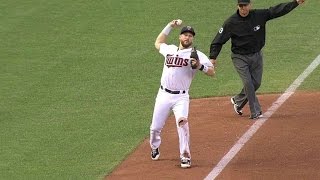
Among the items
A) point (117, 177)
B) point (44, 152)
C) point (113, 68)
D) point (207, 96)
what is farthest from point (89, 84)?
point (117, 177)

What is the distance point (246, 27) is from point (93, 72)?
194 inches

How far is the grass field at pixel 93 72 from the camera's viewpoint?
1438cm

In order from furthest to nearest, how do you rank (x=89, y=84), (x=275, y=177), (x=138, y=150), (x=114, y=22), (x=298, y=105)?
(x=114, y=22) → (x=89, y=84) → (x=298, y=105) → (x=138, y=150) → (x=275, y=177)

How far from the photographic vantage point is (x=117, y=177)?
13062mm

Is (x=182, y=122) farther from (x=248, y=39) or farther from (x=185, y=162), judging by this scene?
(x=248, y=39)

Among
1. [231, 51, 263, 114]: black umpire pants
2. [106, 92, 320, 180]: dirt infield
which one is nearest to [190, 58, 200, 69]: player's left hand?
[106, 92, 320, 180]: dirt infield

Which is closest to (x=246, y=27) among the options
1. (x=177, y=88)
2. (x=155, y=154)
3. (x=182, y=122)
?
(x=177, y=88)

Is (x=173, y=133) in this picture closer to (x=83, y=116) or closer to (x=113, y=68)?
(x=83, y=116)

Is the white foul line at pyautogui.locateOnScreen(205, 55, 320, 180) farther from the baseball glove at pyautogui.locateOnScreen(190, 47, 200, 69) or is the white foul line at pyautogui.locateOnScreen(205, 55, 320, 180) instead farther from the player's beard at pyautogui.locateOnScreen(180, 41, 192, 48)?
the player's beard at pyautogui.locateOnScreen(180, 41, 192, 48)

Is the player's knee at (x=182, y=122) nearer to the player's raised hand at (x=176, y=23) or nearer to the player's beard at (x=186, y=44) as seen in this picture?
the player's beard at (x=186, y=44)

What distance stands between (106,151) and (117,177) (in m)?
1.27

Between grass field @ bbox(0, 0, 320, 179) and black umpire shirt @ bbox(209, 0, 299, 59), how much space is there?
1.94 meters

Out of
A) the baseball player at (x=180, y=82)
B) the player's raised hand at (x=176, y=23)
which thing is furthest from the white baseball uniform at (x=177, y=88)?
the player's raised hand at (x=176, y=23)

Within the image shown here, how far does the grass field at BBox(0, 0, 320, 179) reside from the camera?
14.4 meters
